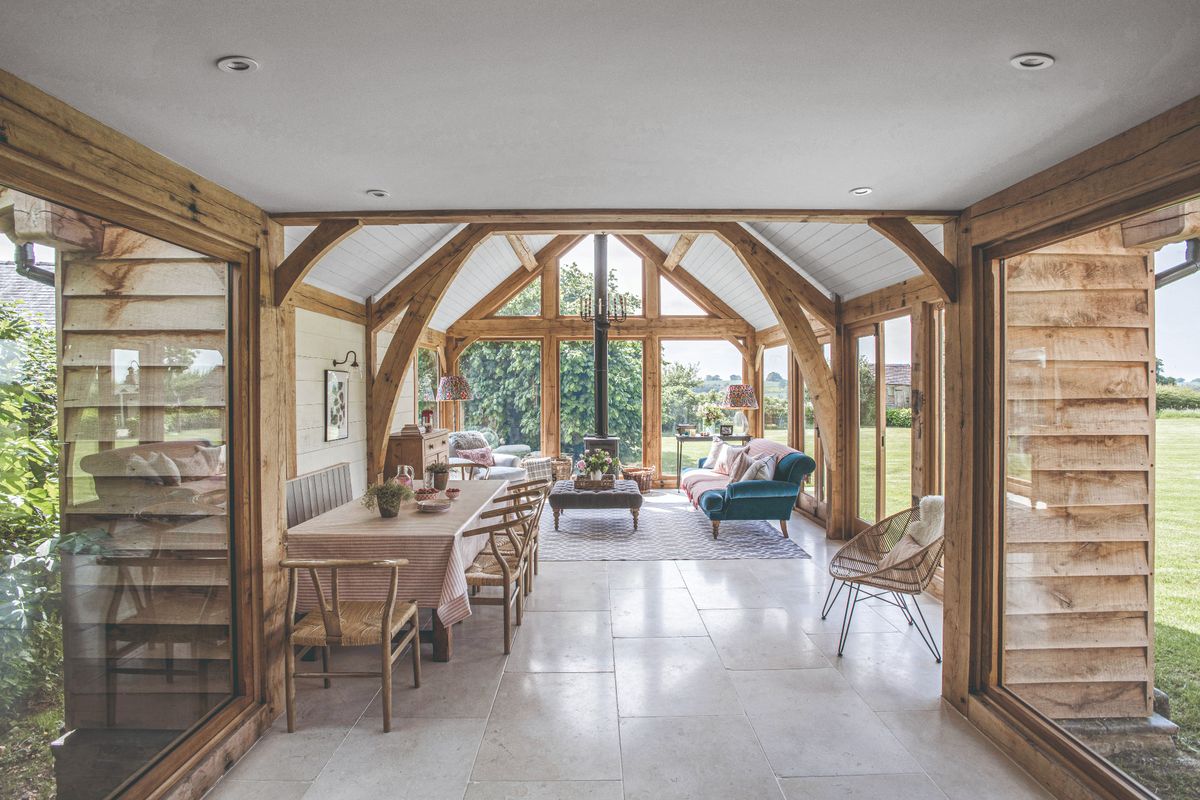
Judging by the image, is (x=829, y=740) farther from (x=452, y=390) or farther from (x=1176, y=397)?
(x=452, y=390)

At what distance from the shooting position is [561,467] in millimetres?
9391

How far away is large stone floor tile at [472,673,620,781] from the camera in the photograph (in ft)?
8.29

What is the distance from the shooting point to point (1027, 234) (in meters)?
2.65

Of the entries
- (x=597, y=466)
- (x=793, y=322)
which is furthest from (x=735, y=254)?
(x=597, y=466)

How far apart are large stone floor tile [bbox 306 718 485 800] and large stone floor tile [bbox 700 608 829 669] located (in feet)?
4.93

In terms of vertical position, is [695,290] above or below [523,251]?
below

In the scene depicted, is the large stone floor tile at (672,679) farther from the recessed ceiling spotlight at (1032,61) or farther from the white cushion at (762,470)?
the white cushion at (762,470)

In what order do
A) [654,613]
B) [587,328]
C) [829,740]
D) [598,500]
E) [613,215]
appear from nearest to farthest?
1. [829,740]
2. [613,215]
3. [654,613]
4. [598,500]
5. [587,328]

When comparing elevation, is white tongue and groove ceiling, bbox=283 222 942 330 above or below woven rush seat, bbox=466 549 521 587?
above

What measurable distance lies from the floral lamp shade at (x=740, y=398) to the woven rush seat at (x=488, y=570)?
4883 mm

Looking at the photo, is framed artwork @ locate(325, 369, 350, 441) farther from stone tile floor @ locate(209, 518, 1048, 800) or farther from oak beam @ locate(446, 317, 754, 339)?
oak beam @ locate(446, 317, 754, 339)

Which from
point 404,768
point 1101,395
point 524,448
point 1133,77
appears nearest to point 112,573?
point 404,768

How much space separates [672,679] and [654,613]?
95 cm

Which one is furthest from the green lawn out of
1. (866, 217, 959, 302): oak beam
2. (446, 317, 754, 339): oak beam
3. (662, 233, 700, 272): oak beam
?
(446, 317, 754, 339): oak beam
